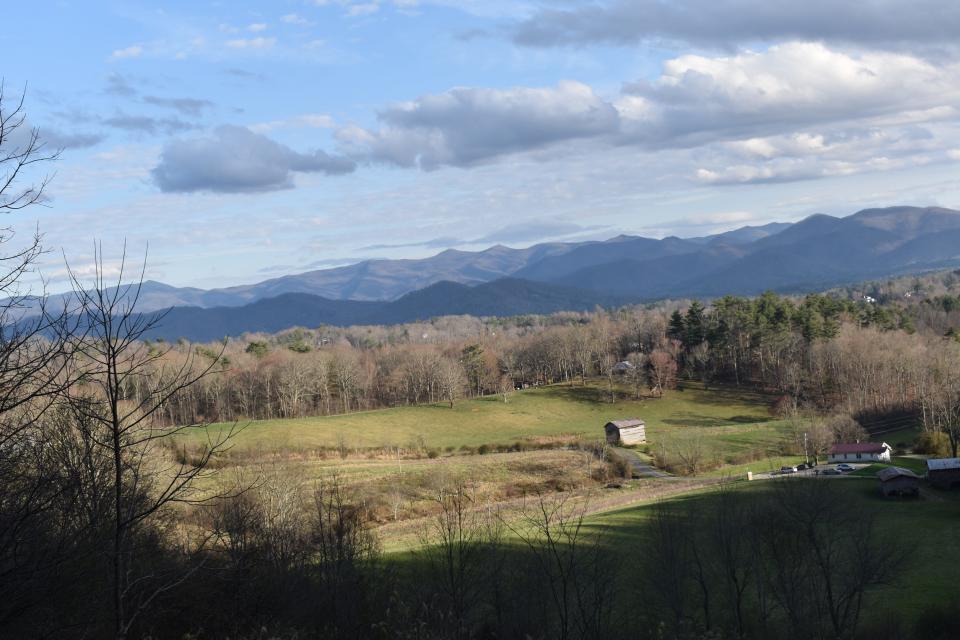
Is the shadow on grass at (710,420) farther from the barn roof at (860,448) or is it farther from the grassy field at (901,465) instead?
the grassy field at (901,465)

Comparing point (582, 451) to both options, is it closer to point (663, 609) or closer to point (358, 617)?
point (663, 609)

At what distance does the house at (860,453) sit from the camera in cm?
6312

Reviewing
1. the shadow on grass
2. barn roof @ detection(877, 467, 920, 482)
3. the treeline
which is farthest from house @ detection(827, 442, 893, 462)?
the shadow on grass

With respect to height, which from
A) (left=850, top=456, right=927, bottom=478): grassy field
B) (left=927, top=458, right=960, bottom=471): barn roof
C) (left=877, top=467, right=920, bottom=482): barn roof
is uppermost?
(left=877, top=467, right=920, bottom=482): barn roof

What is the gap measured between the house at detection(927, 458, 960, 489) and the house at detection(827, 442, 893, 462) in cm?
975

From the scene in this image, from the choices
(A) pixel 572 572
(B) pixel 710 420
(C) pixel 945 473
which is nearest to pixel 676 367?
(B) pixel 710 420

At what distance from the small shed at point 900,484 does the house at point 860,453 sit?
14.3m

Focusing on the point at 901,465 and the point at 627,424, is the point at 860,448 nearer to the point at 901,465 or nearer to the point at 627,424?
the point at 901,465

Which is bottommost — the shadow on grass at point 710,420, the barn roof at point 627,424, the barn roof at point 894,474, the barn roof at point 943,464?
the shadow on grass at point 710,420

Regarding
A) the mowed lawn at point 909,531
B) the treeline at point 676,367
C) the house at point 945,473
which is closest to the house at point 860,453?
the house at point 945,473

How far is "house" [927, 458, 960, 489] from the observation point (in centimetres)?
5150

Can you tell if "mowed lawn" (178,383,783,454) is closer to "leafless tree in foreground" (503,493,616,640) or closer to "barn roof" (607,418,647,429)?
"barn roof" (607,418,647,429)

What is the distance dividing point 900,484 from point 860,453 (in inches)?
639

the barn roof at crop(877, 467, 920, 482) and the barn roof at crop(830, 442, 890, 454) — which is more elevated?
the barn roof at crop(877, 467, 920, 482)
